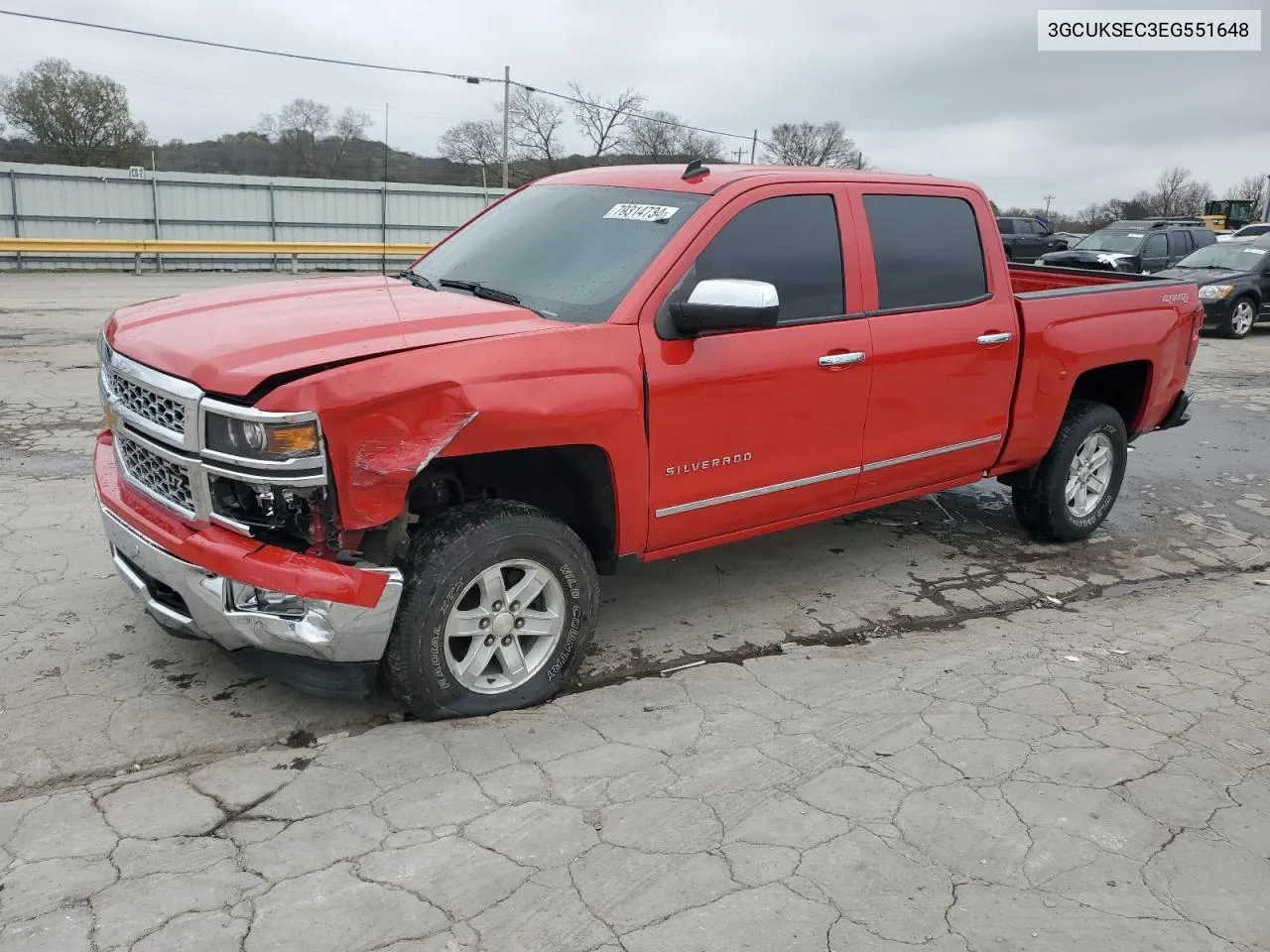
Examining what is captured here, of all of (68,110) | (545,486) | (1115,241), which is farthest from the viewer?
(68,110)

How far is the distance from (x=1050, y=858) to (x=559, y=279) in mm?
2658

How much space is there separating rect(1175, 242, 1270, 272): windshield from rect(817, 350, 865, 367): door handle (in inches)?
607

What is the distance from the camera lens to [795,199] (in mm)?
4375

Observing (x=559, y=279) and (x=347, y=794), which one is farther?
(x=559, y=279)

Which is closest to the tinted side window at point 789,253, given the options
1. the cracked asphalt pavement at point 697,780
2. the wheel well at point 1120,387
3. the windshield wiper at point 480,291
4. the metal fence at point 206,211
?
the windshield wiper at point 480,291

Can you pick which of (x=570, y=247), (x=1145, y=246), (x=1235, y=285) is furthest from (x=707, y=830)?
(x=1145, y=246)

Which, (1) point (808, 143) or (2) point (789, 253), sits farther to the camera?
(1) point (808, 143)

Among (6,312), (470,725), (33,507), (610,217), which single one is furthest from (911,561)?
(6,312)

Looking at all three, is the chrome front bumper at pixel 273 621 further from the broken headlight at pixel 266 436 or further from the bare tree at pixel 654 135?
the bare tree at pixel 654 135

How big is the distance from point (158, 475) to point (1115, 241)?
67.7ft

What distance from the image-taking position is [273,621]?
3199 mm

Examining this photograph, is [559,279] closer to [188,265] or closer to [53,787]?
[53,787]

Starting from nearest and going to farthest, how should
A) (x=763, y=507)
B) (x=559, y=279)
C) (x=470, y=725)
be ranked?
(x=470, y=725) < (x=559, y=279) < (x=763, y=507)

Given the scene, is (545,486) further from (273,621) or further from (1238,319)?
(1238,319)
